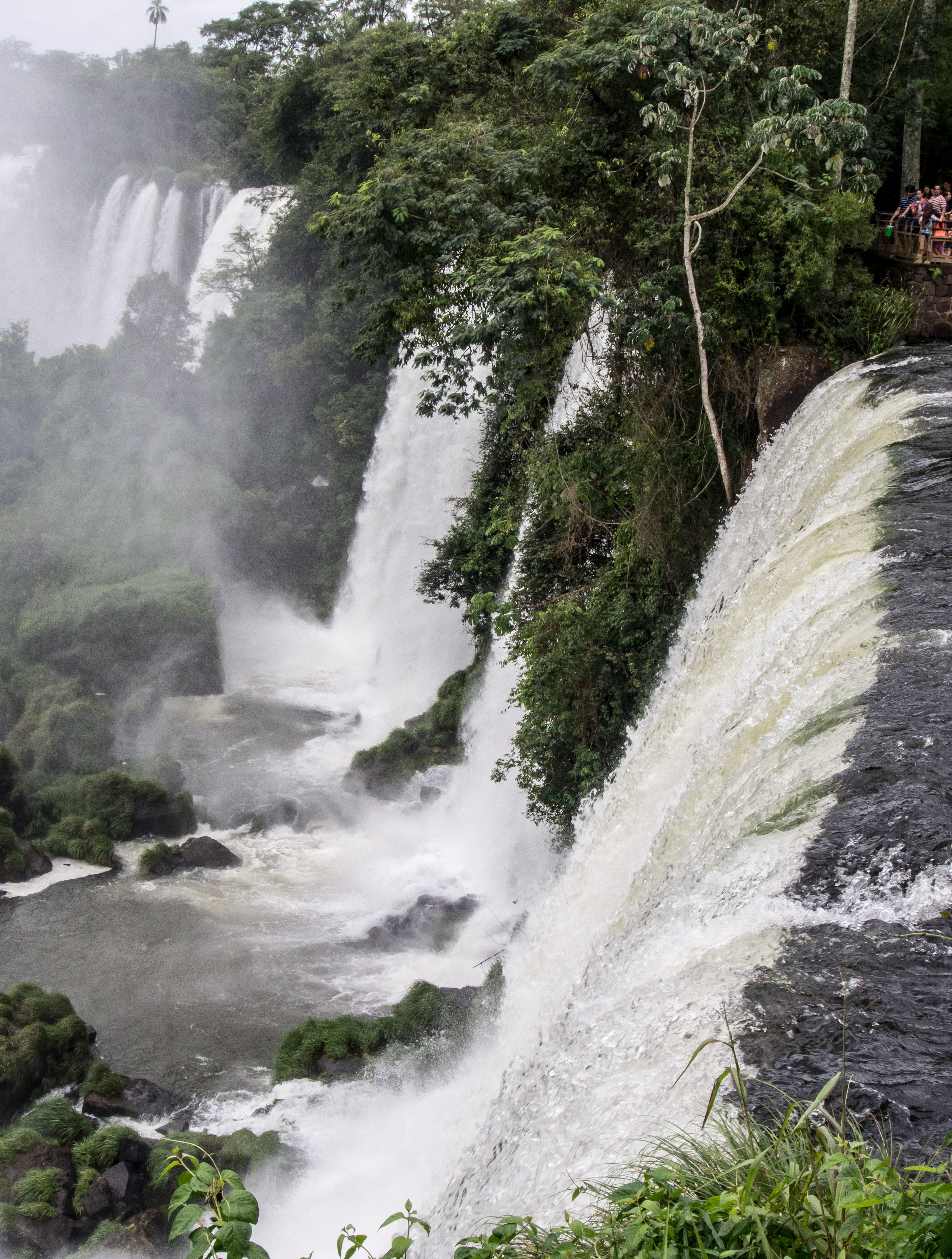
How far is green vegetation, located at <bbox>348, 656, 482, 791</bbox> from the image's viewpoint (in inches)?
631

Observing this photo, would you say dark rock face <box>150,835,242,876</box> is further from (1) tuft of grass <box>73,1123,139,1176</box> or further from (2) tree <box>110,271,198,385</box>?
(2) tree <box>110,271,198,385</box>

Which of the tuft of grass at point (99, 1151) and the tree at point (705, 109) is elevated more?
the tree at point (705, 109)

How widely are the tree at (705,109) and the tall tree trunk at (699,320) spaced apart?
1 centimetres

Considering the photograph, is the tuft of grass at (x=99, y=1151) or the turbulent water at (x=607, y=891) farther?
the tuft of grass at (x=99, y=1151)

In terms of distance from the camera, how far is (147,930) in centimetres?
1256

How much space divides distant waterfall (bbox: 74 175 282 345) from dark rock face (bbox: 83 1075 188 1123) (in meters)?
24.4

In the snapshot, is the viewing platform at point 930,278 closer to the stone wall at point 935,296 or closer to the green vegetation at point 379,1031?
the stone wall at point 935,296

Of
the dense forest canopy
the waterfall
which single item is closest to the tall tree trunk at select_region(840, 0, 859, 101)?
the dense forest canopy

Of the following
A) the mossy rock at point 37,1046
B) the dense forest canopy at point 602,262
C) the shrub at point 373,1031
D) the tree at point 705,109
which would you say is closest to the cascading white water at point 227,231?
the dense forest canopy at point 602,262

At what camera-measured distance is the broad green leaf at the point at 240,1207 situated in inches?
88.8

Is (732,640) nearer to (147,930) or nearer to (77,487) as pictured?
(147,930)

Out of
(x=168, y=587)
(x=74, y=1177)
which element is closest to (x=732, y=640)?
(x=74, y=1177)

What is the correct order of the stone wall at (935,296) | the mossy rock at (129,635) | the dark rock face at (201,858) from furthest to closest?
the mossy rock at (129,635) < the dark rock face at (201,858) < the stone wall at (935,296)

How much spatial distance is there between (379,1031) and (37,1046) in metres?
3.34
